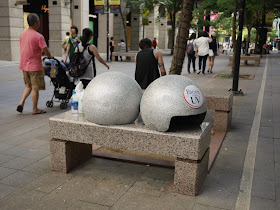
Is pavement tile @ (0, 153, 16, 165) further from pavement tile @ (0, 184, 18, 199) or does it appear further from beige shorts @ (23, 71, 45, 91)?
beige shorts @ (23, 71, 45, 91)

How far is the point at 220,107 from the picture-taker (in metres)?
5.82

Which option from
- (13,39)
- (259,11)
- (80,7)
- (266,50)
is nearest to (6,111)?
(13,39)

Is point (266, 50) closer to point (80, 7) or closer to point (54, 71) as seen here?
point (80, 7)

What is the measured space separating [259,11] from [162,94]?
61.5 ft

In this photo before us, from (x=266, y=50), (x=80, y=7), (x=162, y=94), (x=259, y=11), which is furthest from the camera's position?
(x=266, y=50)

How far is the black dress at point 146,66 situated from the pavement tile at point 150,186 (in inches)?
104

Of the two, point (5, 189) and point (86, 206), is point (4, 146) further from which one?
point (86, 206)

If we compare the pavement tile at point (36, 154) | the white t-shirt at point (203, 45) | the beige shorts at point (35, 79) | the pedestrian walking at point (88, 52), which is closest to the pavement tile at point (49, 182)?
the pavement tile at point (36, 154)

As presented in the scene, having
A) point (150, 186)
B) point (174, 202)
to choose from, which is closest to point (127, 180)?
point (150, 186)

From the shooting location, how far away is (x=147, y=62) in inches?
239

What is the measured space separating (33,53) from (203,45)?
9503 millimetres

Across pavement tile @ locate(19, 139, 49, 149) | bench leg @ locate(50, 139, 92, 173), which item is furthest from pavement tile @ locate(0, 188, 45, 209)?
pavement tile @ locate(19, 139, 49, 149)

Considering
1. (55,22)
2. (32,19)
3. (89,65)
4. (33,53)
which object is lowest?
(89,65)

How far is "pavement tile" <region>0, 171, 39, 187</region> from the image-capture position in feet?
12.2
